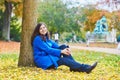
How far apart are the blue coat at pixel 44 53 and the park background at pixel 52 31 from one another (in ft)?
0.68

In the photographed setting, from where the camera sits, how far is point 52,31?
5888cm

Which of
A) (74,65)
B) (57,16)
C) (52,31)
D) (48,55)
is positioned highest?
(57,16)

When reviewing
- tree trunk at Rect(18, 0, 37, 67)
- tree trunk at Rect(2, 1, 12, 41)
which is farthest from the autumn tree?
tree trunk at Rect(18, 0, 37, 67)

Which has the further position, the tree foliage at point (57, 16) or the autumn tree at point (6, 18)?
the tree foliage at point (57, 16)

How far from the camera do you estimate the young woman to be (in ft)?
31.1

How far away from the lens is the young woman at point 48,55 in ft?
31.1

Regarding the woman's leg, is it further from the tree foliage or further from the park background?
the tree foliage

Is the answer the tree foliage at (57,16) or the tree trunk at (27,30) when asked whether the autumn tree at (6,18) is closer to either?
the tree foliage at (57,16)

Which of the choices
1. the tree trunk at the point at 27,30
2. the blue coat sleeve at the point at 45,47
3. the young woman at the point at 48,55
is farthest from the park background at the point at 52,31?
the blue coat sleeve at the point at 45,47

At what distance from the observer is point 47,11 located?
57094mm

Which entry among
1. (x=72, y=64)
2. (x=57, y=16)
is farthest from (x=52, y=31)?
(x=72, y=64)

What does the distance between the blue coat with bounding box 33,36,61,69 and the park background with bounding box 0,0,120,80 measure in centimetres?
21

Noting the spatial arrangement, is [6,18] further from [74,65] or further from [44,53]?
[74,65]

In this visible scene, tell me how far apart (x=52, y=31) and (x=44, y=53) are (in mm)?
49219
